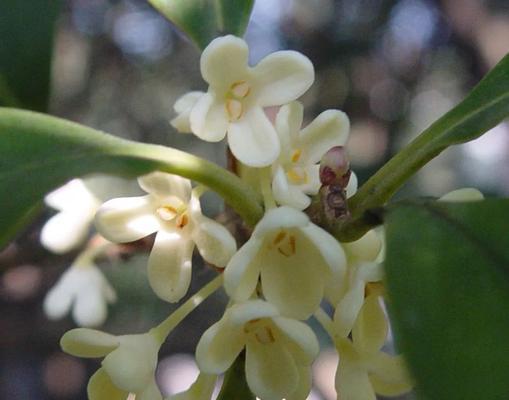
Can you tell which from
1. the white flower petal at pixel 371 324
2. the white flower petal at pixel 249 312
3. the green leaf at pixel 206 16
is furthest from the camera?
the green leaf at pixel 206 16

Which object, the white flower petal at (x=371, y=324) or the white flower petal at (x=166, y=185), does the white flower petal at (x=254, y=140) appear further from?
the white flower petal at (x=371, y=324)

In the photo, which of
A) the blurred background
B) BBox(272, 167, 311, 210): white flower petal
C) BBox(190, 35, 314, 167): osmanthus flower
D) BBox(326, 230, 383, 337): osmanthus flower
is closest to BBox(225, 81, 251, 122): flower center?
BBox(190, 35, 314, 167): osmanthus flower

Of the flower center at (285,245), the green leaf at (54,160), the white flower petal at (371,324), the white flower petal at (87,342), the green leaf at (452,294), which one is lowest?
the white flower petal at (87,342)

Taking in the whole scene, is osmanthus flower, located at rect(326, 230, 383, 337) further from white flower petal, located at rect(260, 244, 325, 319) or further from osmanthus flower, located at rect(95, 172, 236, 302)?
osmanthus flower, located at rect(95, 172, 236, 302)

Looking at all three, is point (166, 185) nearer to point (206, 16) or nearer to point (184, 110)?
point (184, 110)

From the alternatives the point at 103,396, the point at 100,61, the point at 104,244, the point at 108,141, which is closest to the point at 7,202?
the point at 108,141

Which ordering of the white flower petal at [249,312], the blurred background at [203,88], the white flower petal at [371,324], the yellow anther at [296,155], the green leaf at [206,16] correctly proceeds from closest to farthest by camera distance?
1. the white flower petal at [249,312]
2. the white flower petal at [371,324]
3. the yellow anther at [296,155]
4. the green leaf at [206,16]
5. the blurred background at [203,88]

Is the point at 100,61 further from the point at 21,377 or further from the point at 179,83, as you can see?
the point at 21,377

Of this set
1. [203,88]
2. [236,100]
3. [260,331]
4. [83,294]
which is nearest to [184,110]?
[236,100]

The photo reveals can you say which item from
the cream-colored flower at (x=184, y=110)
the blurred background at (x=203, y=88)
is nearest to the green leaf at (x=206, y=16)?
the cream-colored flower at (x=184, y=110)
